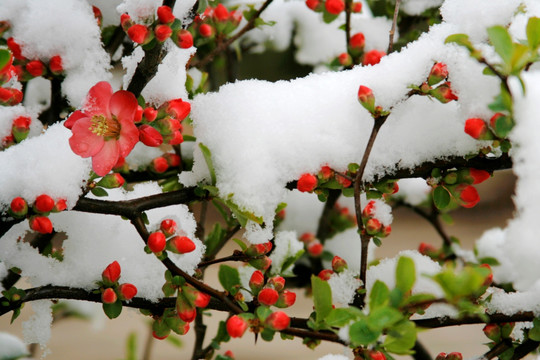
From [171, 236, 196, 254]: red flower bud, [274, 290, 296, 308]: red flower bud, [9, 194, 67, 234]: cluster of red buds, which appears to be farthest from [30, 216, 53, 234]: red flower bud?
[274, 290, 296, 308]: red flower bud

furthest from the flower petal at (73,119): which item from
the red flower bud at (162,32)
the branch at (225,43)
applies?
the branch at (225,43)

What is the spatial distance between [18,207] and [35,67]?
0.20m

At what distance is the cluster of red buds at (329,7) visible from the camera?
0.75m

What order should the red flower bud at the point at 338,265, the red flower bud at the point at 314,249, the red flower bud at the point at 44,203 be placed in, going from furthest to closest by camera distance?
1. the red flower bud at the point at 314,249
2. the red flower bud at the point at 338,265
3. the red flower bud at the point at 44,203

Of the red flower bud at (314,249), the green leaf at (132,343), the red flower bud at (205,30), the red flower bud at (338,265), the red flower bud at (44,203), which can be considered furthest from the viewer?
the red flower bud at (314,249)

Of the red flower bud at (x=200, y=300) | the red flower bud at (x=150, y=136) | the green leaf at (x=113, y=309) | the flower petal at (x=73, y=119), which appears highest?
the red flower bud at (x=150, y=136)

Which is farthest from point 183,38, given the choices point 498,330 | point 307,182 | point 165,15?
point 498,330

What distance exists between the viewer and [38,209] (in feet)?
1.56

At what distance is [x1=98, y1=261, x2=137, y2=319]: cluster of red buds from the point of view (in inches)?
20.6

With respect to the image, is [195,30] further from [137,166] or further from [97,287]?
[97,287]

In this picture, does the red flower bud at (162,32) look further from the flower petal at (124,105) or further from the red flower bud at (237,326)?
the red flower bud at (237,326)

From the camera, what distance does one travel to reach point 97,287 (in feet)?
1.82

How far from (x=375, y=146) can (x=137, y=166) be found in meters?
0.32

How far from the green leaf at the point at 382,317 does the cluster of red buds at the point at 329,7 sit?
19.2 inches
